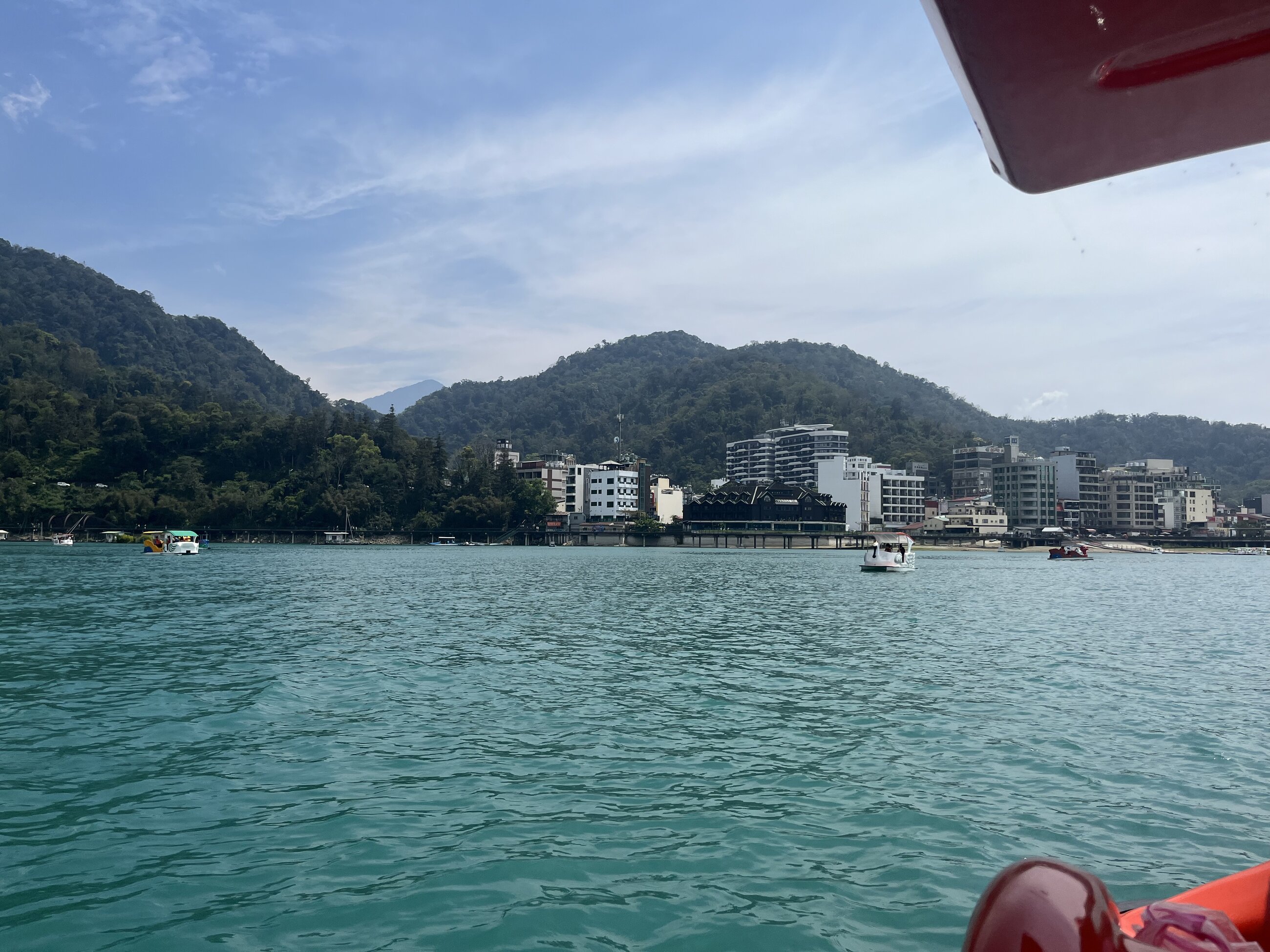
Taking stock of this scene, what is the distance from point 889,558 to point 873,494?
88.7m

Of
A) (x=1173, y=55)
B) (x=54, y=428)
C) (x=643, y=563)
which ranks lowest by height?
(x=643, y=563)

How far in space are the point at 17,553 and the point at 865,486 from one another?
118 meters

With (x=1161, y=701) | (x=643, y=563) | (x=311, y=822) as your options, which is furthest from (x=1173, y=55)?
(x=643, y=563)

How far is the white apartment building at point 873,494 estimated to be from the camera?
487ft

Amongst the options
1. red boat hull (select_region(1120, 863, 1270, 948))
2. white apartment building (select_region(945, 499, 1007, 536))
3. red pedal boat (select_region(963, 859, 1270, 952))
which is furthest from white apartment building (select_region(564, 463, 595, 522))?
red pedal boat (select_region(963, 859, 1270, 952))

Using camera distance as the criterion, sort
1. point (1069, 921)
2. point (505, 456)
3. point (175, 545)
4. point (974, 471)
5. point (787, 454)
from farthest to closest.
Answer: point (787, 454) → point (974, 471) → point (505, 456) → point (175, 545) → point (1069, 921)

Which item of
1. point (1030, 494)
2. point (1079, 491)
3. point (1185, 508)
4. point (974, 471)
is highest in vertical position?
point (974, 471)

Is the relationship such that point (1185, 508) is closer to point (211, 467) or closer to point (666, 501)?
point (666, 501)

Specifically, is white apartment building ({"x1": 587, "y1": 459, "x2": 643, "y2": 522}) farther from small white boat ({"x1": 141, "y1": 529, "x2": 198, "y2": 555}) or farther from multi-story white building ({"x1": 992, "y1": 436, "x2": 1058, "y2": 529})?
small white boat ({"x1": 141, "y1": 529, "x2": 198, "y2": 555})

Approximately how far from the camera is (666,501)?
502 ft

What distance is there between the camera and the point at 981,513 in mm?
143250

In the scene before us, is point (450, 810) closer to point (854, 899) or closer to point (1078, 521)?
point (854, 899)

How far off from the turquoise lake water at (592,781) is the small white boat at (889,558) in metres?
39.3

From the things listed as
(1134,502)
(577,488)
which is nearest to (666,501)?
(577,488)
